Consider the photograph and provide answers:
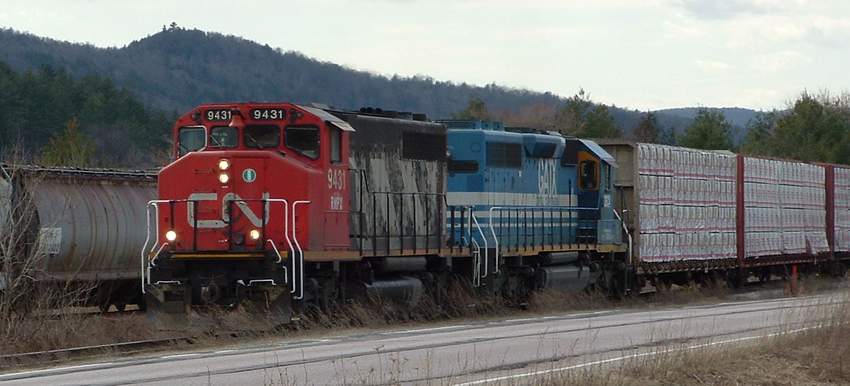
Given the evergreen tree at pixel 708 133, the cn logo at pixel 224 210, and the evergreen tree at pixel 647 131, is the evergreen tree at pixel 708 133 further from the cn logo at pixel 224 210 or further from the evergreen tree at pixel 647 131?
the cn logo at pixel 224 210

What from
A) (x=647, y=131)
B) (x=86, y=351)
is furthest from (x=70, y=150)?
(x=647, y=131)

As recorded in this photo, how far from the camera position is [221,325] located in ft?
65.2

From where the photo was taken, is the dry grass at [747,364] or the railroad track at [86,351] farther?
the railroad track at [86,351]

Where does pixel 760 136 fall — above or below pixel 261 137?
above

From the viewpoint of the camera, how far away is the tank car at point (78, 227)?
73.5ft

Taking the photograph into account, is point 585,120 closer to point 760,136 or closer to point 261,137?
point 760,136

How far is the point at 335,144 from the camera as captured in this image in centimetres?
2130

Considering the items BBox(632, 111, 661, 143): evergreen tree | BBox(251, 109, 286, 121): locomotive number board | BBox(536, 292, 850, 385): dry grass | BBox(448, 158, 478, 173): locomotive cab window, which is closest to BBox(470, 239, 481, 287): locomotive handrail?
BBox(448, 158, 478, 173): locomotive cab window

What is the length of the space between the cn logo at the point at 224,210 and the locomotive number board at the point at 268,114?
50.8 inches

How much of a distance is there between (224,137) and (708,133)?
6284 cm

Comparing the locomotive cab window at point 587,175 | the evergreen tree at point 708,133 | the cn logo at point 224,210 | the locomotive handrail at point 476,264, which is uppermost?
the evergreen tree at point 708,133

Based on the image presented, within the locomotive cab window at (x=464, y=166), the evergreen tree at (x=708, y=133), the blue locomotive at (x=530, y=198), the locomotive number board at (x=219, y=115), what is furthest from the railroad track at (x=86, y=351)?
the evergreen tree at (x=708, y=133)

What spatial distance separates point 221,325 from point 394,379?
25.8 feet

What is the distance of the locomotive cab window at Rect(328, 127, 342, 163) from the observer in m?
21.1
